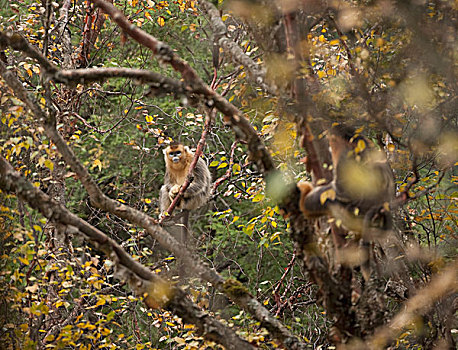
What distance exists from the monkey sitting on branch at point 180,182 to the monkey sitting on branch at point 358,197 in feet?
16.3

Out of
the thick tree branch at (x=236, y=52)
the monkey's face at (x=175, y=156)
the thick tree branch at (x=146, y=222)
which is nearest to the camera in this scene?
the thick tree branch at (x=146, y=222)

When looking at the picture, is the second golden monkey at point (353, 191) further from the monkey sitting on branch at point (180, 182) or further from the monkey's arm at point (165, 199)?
the monkey's arm at point (165, 199)

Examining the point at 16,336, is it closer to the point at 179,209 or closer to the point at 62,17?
the point at 62,17

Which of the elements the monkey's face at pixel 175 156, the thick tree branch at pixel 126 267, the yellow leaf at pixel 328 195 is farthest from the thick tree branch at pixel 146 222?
the monkey's face at pixel 175 156

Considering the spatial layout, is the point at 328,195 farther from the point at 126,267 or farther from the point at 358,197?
the point at 126,267

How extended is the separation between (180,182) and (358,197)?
20.7ft

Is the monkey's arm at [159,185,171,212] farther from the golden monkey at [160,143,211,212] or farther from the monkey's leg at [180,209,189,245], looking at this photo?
the monkey's leg at [180,209,189,245]

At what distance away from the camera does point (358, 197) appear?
281cm

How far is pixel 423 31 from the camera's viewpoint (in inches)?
119

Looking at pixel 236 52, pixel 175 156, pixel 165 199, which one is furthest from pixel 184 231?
pixel 236 52

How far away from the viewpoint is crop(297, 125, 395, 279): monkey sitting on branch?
2.63 metres

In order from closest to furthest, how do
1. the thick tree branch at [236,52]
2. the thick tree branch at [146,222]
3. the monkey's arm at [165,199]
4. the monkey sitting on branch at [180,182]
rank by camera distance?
the thick tree branch at [146,222] → the thick tree branch at [236,52] → the monkey sitting on branch at [180,182] → the monkey's arm at [165,199]

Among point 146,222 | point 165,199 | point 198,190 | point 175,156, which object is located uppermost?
point 175,156

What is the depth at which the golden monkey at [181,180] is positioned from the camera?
8.18 m
